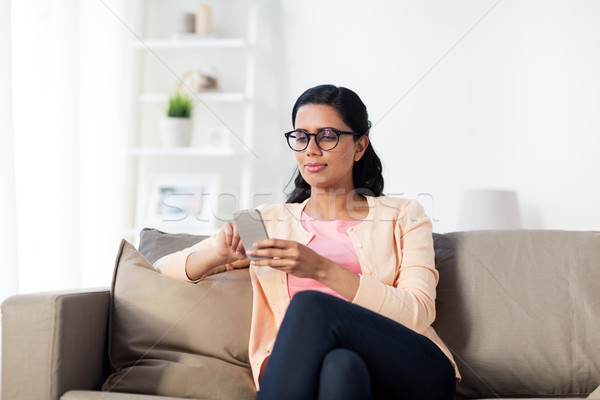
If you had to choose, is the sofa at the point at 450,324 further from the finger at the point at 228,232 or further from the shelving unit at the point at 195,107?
the shelving unit at the point at 195,107

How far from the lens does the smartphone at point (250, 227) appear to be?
146cm

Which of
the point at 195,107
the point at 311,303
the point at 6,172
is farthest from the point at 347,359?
the point at 195,107

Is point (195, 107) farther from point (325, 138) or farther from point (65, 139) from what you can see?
point (325, 138)

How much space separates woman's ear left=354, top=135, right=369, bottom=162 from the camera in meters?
1.88

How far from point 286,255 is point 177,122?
7.31 feet

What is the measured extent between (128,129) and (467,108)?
196 cm

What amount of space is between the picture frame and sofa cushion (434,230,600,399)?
79.7 inches

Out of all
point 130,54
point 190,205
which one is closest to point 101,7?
point 130,54

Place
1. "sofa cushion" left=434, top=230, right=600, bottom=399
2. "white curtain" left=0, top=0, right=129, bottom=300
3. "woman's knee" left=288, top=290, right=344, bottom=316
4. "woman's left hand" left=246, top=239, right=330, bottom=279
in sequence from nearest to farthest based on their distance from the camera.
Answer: "woman's knee" left=288, top=290, right=344, bottom=316 < "woman's left hand" left=246, top=239, right=330, bottom=279 < "sofa cushion" left=434, top=230, right=600, bottom=399 < "white curtain" left=0, top=0, right=129, bottom=300

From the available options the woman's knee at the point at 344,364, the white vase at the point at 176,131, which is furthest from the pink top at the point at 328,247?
the white vase at the point at 176,131

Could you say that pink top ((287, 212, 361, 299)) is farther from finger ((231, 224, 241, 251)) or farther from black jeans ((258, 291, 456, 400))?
black jeans ((258, 291, 456, 400))

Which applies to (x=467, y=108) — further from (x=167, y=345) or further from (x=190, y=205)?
(x=167, y=345)

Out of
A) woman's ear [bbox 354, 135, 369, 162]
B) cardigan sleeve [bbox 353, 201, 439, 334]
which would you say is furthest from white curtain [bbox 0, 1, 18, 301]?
cardigan sleeve [bbox 353, 201, 439, 334]

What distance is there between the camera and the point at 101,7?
3389 millimetres
